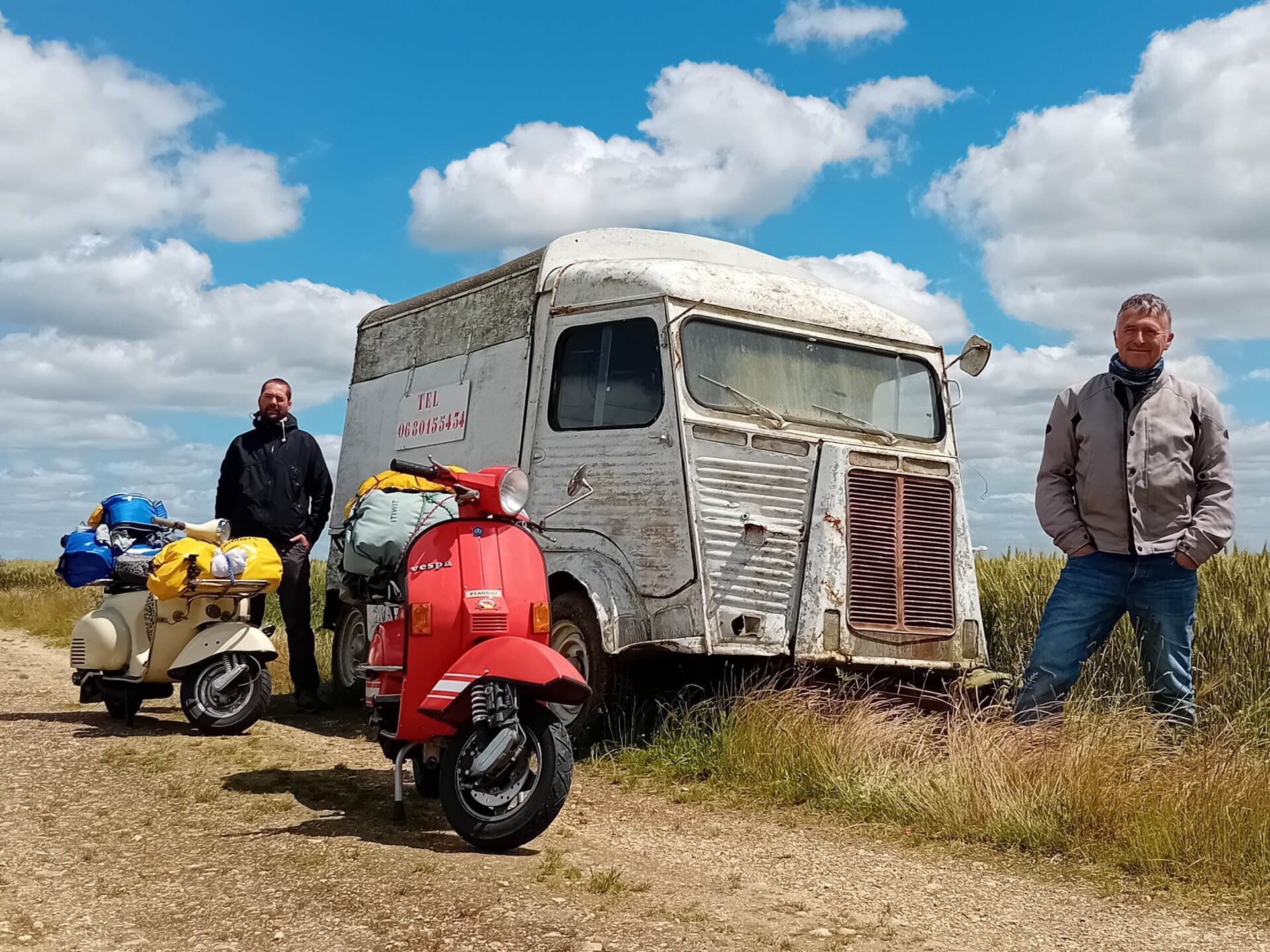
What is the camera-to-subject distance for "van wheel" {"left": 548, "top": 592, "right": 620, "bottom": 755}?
717 centimetres

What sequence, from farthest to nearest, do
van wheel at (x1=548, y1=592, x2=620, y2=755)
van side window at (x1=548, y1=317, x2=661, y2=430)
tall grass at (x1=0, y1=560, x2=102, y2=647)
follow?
tall grass at (x1=0, y1=560, x2=102, y2=647) < van side window at (x1=548, y1=317, x2=661, y2=430) < van wheel at (x1=548, y1=592, x2=620, y2=755)

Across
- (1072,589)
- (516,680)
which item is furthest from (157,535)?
(1072,589)

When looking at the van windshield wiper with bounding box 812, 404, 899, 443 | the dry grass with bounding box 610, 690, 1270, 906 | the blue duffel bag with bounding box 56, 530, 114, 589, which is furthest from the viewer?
the blue duffel bag with bounding box 56, 530, 114, 589

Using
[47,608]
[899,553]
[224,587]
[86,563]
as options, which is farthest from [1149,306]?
[47,608]

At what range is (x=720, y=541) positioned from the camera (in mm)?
7012

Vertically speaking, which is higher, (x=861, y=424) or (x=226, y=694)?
(x=861, y=424)

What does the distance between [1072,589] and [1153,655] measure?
475 mm

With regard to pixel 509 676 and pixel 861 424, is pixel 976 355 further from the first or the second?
pixel 509 676

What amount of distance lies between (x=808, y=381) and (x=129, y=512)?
4.97 m

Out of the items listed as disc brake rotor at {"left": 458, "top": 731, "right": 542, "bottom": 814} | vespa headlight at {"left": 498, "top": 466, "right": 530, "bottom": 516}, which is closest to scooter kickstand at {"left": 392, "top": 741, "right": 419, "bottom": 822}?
disc brake rotor at {"left": 458, "top": 731, "right": 542, "bottom": 814}

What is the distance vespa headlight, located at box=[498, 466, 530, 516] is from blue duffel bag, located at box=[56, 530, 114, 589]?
4.71 m

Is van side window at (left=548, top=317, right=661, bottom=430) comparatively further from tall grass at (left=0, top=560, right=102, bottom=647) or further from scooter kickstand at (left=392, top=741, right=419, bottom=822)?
tall grass at (left=0, top=560, right=102, bottom=647)

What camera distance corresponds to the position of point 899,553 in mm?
7406

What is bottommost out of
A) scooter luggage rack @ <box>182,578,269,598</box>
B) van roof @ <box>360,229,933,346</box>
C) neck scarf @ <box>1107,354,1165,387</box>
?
scooter luggage rack @ <box>182,578,269,598</box>
